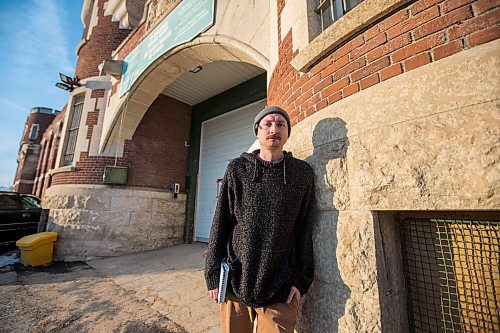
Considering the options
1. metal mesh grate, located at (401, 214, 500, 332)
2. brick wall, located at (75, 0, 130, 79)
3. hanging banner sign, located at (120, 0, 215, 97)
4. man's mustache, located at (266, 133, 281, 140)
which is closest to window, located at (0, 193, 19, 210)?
brick wall, located at (75, 0, 130, 79)

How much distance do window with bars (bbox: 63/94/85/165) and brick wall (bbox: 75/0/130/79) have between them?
0.89 metres

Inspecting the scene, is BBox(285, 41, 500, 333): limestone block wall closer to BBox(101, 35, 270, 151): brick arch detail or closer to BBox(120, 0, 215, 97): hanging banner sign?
BBox(101, 35, 270, 151): brick arch detail

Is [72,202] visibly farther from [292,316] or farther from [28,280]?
[292,316]

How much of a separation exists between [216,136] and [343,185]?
668cm

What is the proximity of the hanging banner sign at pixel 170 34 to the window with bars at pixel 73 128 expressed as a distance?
229cm

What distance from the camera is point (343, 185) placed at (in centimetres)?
156

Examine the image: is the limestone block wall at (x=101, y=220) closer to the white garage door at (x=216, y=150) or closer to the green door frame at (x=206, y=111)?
the green door frame at (x=206, y=111)

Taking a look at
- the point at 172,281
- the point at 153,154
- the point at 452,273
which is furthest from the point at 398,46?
the point at 153,154

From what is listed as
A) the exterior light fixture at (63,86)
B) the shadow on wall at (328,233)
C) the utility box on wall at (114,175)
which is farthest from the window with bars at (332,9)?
the exterior light fixture at (63,86)

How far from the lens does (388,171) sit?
4.42ft

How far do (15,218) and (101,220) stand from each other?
3.28 metres

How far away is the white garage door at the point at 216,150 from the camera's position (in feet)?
23.1

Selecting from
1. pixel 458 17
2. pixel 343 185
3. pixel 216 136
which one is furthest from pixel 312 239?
pixel 216 136

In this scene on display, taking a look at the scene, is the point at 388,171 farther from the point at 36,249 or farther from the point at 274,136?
the point at 36,249
